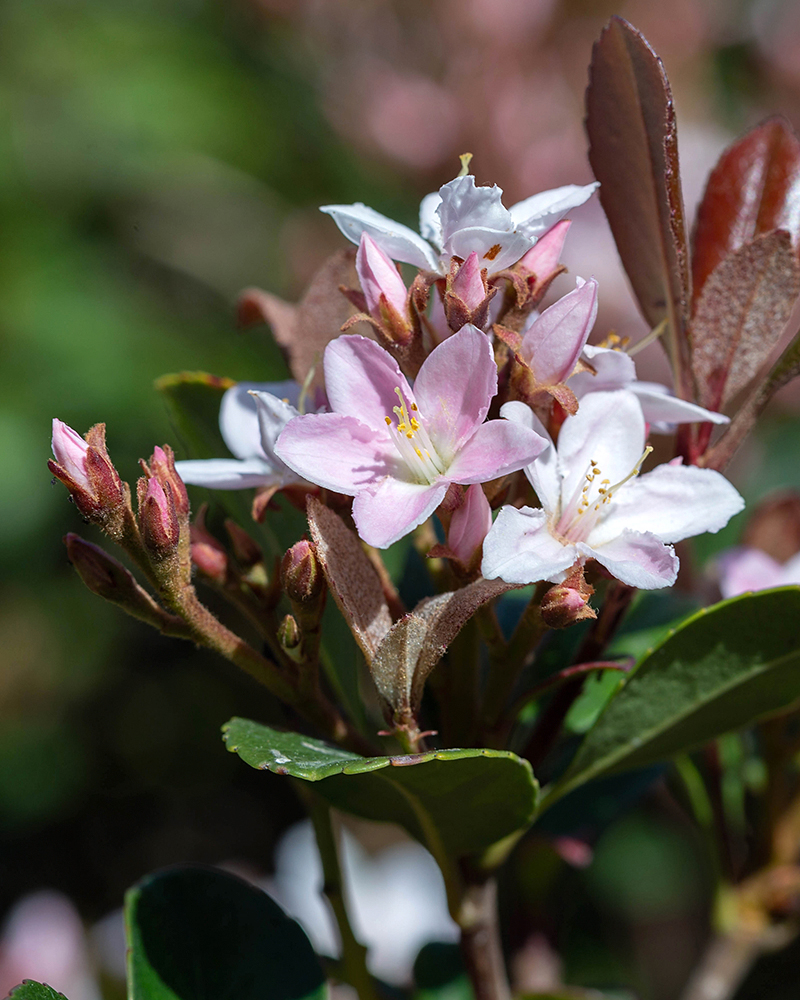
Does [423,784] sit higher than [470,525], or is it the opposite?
[470,525]

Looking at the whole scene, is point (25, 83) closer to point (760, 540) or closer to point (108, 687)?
point (108, 687)

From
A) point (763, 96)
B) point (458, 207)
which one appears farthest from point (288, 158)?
point (458, 207)

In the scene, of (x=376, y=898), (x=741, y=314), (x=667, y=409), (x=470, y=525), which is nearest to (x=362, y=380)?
(x=470, y=525)

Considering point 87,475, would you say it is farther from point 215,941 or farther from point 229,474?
point 215,941

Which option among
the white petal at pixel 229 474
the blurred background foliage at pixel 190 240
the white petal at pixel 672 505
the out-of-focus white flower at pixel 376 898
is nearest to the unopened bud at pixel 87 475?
the white petal at pixel 229 474

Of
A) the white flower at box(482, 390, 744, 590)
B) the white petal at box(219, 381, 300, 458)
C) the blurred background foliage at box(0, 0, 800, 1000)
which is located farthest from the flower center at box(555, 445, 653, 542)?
the blurred background foliage at box(0, 0, 800, 1000)

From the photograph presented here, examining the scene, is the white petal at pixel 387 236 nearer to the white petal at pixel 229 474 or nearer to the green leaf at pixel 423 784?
the white petal at pixel 229 474
